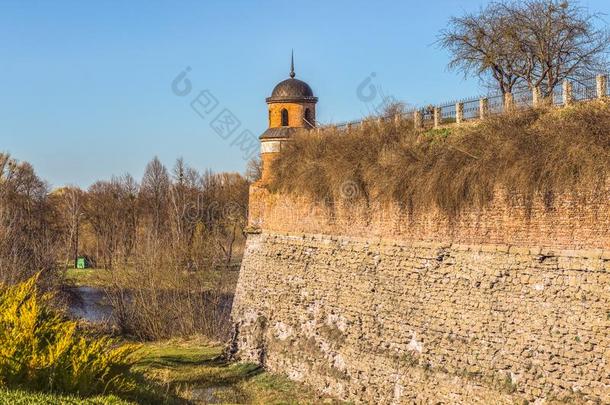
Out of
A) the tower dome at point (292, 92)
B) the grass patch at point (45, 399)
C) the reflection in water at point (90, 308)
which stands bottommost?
the reflection in water at point (90, 308)

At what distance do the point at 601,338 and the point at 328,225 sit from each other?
26.1 feet

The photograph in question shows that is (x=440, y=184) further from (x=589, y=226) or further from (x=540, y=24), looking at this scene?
(x=540, y=24)

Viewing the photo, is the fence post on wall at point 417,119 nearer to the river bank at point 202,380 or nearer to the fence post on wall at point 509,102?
the fence post on wall at point 509,102

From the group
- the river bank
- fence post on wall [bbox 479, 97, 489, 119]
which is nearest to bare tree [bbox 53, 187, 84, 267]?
the river bank

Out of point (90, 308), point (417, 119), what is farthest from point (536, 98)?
point (90, 308)

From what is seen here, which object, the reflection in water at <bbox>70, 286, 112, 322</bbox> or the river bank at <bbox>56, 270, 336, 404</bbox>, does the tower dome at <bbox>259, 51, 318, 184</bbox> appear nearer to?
the river bank at <bbox>56, 270, 336, 404</bbox>

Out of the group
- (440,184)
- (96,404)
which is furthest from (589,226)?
(96,404)

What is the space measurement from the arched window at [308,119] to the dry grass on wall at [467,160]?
331 centimetres

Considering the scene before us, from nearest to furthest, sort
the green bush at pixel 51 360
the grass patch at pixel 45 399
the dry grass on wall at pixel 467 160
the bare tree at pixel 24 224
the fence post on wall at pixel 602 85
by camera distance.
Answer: the grass patch at pixel 45 399, the green bush at pixel 51 360, the dry grass on wall at pixel 467 160, the fence post on wall at pixel 602 85, the bare tree at pixel 24 224

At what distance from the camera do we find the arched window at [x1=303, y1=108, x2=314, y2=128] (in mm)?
21719

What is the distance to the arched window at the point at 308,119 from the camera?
21.7 m

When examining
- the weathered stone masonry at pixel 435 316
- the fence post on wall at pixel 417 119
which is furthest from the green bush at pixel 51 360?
the fence post on wall at pixel 417 119

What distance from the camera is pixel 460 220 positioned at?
13203 millimetres

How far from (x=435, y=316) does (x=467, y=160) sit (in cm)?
296
